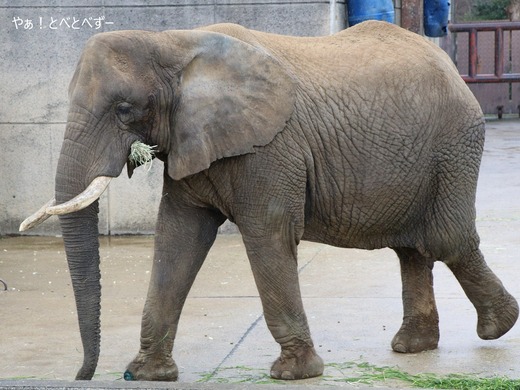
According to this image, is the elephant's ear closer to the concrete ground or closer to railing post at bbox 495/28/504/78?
the concrete ground

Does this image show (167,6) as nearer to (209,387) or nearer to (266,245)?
(266,245)

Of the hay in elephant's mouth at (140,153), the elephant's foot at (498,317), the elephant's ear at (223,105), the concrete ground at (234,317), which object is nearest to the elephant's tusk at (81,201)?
the hay in elephant's mouth at (140,153)

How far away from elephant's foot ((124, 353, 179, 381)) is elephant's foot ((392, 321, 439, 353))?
4.20 feet

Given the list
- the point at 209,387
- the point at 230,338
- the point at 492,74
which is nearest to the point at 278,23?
the point at 230,338

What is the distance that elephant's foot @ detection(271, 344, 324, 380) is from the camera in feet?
19.8

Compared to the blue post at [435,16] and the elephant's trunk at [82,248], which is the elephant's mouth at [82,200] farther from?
the blue post at [435,16]

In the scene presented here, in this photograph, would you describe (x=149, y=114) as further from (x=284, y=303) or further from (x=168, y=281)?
(x=284, y=303)

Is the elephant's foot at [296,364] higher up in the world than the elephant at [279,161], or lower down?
lower down

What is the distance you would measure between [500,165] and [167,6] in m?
6.38

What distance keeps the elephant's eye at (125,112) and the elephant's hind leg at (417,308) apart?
1856 mm

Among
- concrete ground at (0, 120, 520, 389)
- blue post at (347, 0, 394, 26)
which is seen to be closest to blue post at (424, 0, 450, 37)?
blue post at (347, 0, 394, 26)

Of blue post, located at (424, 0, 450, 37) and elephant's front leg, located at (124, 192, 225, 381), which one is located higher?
blue post, located at (424, 0, 450, 37)

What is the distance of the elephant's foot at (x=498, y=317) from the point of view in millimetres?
6617

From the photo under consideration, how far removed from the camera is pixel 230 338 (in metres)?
6.97
